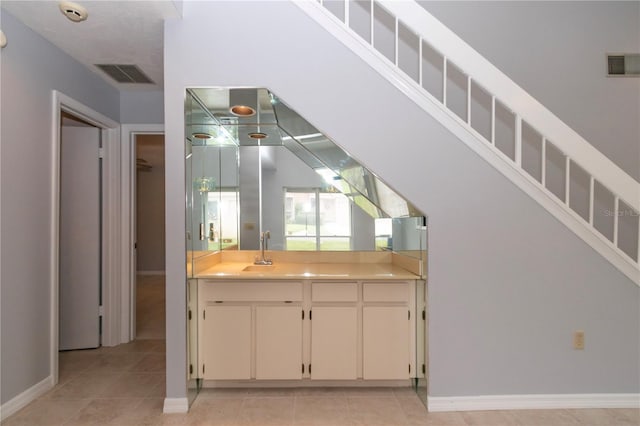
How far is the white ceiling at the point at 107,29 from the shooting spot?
6.82ft

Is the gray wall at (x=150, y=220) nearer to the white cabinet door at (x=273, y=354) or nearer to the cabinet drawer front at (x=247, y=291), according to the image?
the cabinet drawer front at (x=247, y=291)

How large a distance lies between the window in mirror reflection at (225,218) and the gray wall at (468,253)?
879 millimetres

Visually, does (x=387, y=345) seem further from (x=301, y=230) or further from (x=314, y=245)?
(x=301, y=230)

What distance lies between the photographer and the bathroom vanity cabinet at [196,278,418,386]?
237 cm

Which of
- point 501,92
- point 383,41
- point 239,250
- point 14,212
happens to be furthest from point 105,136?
point 501,92

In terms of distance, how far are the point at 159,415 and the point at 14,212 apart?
5.54 feet

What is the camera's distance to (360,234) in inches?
126

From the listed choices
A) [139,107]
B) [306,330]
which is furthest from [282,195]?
[139,107]

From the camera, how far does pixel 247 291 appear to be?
2.38 meters

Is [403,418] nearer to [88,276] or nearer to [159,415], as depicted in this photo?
[159,415]

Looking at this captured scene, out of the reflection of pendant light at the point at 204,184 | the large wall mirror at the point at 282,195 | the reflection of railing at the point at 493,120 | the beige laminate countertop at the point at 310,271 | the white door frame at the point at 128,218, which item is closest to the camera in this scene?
the reflection of railing at the point at 493,120

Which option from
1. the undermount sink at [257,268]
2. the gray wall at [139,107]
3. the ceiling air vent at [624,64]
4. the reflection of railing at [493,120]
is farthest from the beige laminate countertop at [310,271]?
the ceiling air vent at [624,64]

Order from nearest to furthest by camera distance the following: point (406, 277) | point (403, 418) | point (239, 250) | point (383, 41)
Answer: point (403, 418), point (406, 277), point (383, 41), point (239, 250)

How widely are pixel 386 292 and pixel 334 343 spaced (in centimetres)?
54
